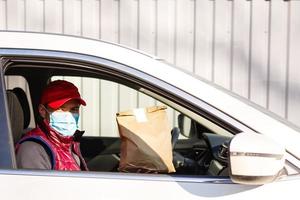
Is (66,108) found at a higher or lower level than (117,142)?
higher

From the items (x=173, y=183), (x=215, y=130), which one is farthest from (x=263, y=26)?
(x=173, y=183)

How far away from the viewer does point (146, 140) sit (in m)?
2.60

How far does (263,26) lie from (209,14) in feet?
2.09

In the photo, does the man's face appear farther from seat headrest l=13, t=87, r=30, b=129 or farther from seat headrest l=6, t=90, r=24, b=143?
seat headrest l=13, t=87, r=30, b=129

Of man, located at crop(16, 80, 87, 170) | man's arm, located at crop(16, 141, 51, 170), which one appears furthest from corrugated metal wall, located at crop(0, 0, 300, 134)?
man's arm, located at crop(16, 141, 51, 170)

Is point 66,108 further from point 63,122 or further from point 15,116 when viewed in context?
point 15,116

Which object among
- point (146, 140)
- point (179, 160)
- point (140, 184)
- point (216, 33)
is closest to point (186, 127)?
point (179, 160)

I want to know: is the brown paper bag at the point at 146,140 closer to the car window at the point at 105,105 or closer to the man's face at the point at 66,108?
the man's face at the point at 66,108

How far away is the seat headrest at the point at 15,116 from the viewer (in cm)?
291

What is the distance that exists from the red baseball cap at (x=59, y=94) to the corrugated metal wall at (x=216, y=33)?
14.1ft

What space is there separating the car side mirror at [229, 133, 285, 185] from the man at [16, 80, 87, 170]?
91 centimetres

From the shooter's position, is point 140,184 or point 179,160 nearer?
point 140,184

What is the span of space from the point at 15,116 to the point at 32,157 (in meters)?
0.37

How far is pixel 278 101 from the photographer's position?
725 cm
